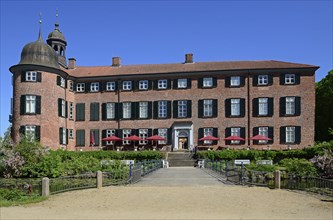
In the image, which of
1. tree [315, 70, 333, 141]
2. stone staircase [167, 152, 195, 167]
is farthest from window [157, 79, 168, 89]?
tree [315, 70, 333, 141]

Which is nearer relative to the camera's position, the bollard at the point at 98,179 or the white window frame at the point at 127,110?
the bollard at the point at 98,179

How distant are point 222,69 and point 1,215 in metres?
30.7

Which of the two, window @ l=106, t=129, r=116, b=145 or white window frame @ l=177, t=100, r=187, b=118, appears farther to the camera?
window @ l=106, t=129, r=116, b=145

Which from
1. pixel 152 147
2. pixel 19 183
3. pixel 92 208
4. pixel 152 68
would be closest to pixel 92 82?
pixel 152 68

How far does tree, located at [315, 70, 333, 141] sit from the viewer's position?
45969mm

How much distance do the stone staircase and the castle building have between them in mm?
2903

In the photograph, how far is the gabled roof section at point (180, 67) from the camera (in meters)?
39.0

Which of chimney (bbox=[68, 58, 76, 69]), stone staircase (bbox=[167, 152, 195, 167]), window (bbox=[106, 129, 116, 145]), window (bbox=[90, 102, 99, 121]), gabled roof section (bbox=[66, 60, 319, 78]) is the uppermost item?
chimney (bbox=[68, 58, 76, 69])

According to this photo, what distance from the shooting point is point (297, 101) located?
3778cm

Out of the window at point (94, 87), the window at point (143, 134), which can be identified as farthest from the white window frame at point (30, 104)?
the window at point (143, 134)

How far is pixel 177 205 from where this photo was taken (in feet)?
39.5

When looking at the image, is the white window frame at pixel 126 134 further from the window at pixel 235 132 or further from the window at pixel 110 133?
the window at pixel 235 132

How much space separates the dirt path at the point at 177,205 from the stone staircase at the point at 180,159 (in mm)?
17449

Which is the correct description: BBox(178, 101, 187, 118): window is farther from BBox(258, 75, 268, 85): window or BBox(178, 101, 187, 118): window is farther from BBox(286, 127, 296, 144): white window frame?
BBox(286, 127, 296, 144): white window frame
